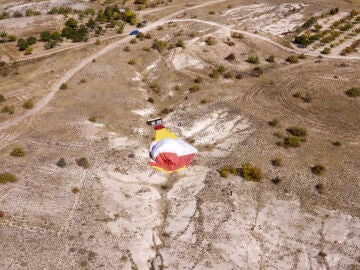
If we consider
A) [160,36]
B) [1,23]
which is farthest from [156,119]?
[1,23]

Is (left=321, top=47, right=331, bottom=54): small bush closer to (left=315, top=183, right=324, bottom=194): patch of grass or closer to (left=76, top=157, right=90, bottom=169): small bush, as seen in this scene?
(left=315, top=183, right=324, bottom=194): patch of grass

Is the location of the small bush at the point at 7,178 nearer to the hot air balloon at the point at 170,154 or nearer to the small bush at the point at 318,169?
the hot air balloon at the point at 170,154

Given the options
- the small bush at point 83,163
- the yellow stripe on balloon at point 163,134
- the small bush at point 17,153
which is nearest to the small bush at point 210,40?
the yellow stripe on balloon at point 163,134

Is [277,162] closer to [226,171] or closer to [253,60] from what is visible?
[226,171]

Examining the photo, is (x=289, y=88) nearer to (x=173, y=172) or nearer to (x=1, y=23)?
(x=173, y=172)

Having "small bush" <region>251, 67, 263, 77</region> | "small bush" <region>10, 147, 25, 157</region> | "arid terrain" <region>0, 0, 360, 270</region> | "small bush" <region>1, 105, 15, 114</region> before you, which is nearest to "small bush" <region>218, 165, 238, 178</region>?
"arid terrain" <region>0, 0, 360, 270</region>
